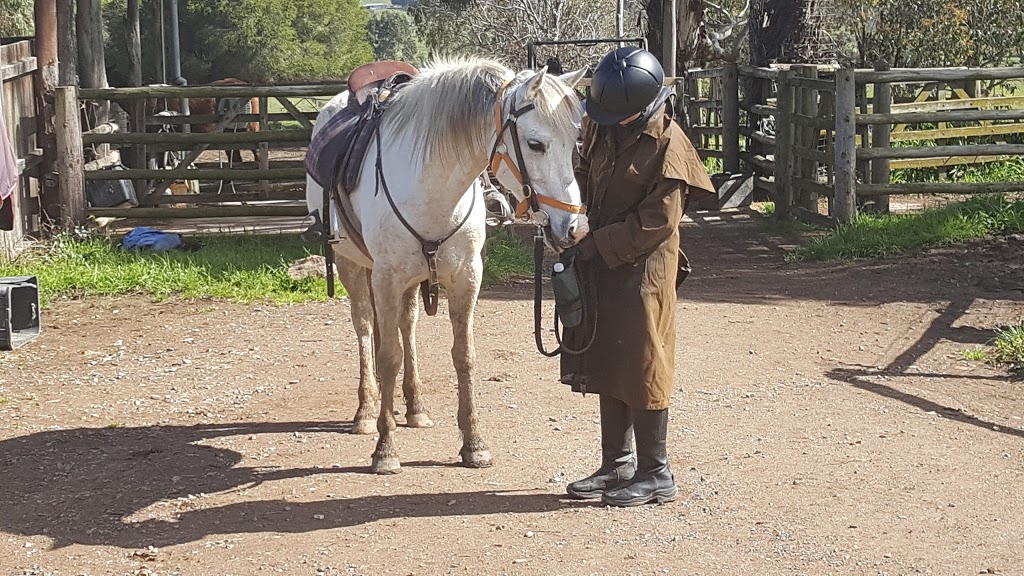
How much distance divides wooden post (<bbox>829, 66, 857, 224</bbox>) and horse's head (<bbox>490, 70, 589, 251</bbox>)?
7.67 meters

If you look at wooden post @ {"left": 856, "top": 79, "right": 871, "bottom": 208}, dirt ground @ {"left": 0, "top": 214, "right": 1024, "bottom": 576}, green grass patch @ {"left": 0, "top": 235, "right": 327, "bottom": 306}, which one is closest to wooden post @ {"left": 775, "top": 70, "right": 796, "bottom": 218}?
wooden post @ {"left": 856, "top": 79, "right": 871, "bottom": 208}

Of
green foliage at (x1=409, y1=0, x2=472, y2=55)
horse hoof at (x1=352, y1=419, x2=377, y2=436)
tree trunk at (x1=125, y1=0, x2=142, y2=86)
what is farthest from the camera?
green foliage at (x1=409, y1=0, x2=472, y2=55)

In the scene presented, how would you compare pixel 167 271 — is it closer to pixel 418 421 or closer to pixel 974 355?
pixel 418 421

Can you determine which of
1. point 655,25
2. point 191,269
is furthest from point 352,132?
point 655,25

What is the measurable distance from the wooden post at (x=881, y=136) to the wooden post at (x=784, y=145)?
3.01 feet

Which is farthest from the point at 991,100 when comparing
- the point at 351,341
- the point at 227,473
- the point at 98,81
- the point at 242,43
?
the point at 242,43

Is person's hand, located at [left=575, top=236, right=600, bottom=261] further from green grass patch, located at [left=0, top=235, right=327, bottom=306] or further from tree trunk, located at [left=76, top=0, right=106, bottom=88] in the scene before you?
tree trunk, located at [left=76, top=0, right=106, bottom=88]

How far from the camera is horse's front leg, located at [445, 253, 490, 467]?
18.1ft

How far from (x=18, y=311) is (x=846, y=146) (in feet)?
25.8

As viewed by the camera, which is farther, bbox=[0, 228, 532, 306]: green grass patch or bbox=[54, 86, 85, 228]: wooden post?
bbox=[54, 86, 85, 228]: wooden post

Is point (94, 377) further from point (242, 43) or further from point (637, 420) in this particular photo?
point (242, 43)

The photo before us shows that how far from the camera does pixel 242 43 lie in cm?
3212

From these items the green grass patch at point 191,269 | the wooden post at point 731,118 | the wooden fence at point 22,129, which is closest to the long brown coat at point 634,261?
the green grass patch at point 191,269

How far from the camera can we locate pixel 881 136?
40.8ft
